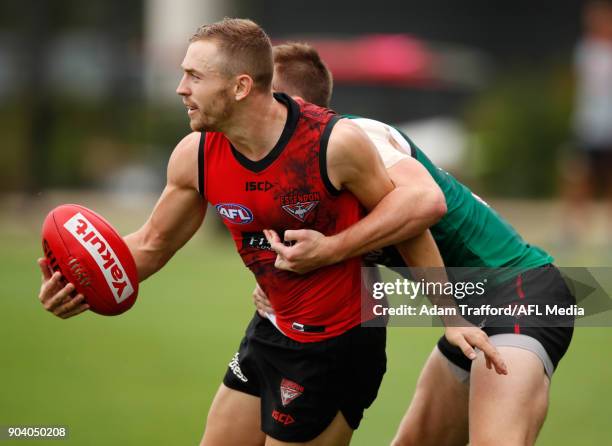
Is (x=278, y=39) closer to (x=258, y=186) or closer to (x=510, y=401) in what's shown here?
(x=258, y=186)

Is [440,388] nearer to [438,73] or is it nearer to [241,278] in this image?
[241,278]

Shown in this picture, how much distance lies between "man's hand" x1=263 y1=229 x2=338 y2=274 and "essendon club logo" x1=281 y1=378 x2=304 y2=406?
51 centimetres

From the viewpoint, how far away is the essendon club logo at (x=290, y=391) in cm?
464

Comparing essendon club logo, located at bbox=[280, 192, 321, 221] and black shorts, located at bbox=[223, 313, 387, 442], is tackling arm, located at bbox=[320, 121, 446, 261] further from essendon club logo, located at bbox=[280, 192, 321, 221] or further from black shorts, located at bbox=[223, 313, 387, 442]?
black shorts, located at bbox=[223, 313, 387, 442]

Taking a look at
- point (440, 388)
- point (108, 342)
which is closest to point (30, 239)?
point (108, 342)

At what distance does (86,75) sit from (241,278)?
12.9 meters

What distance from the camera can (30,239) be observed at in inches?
620

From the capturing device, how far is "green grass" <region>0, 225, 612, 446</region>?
700 centimetres

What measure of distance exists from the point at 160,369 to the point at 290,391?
13.5 ft

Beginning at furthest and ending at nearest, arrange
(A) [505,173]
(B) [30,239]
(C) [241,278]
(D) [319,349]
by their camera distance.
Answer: (A) [505,173], (B) [30,239], (C) [241,278], (D) [319,349]

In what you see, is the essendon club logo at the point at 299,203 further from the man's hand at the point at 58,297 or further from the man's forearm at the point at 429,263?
the man's hand at the point at 58,297

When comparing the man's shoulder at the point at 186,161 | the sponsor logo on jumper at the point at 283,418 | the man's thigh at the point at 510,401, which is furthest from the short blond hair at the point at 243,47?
the man's thigh at the point at 510,401

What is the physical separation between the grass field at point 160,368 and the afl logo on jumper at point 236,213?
7.77 ft

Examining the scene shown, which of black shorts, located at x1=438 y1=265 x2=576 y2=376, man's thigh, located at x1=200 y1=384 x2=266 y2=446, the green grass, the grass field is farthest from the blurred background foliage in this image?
man's thigh, located at x1=200 y1=384 x2=266 y2=446
